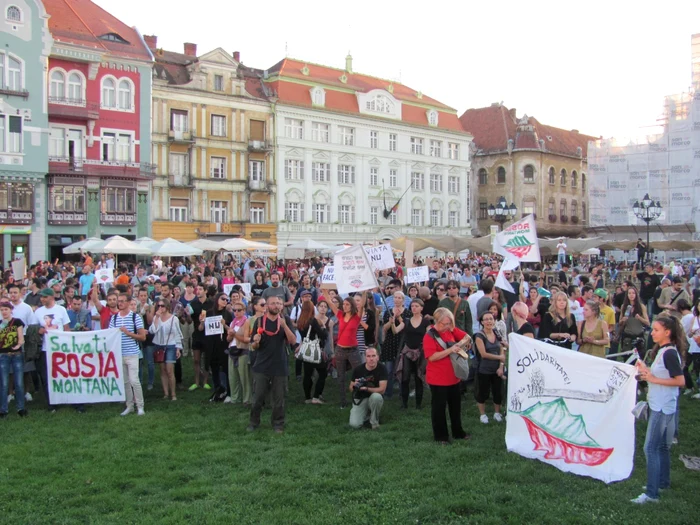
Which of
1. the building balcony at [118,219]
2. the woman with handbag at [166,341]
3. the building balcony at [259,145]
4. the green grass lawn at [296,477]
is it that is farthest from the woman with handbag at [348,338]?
the building balcony at [259,145]

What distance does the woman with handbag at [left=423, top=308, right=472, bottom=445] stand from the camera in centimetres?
885

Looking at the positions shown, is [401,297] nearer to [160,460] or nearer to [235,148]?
[160,460]

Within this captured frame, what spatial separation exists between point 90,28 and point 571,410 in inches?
1719

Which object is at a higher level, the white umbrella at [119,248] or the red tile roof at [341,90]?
the red tile roof at [341,90]

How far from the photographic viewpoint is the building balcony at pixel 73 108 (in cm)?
3997

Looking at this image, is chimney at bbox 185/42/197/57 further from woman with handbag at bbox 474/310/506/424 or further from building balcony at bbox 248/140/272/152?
woman with handbag at bbox 474/310/506/424

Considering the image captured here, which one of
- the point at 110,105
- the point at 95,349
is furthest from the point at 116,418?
the point at 110,105

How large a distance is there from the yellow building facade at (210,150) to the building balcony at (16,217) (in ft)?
27.2

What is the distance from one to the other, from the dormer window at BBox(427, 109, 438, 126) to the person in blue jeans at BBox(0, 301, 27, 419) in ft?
176

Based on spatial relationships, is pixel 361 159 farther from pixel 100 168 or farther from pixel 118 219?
pixel 100 168

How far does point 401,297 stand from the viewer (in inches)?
457

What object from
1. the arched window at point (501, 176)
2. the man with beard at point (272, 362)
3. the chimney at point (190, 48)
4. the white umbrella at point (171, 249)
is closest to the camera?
the man with beard at point (272, 362)

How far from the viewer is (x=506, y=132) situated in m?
71.2

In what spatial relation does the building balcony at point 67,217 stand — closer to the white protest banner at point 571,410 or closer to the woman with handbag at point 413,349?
the woman with handbag at point 413,349
